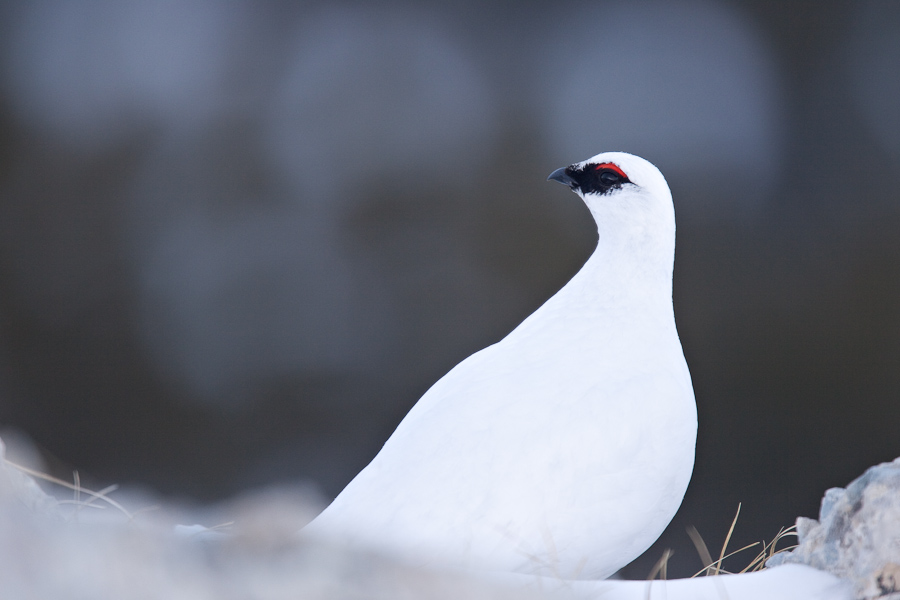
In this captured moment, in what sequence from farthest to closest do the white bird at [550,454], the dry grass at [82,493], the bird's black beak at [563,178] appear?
the bird's black beak at [563,178]
the white bird at [550,454]
the dry grass at [82,493]

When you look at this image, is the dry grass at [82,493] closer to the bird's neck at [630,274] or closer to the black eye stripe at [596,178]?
the bird's neck at [630,274]

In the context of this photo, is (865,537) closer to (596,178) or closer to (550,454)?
(550,454)

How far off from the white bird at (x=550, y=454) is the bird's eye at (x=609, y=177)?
1.4 inches

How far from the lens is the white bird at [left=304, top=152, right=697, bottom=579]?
1.35 m

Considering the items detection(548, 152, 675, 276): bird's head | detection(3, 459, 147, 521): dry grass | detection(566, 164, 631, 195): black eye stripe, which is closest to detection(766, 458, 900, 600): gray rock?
detection(548, 152, 675, 276): bird's head

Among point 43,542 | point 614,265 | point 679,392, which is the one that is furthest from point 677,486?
point 43,542

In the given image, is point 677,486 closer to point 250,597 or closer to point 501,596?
point 501,596

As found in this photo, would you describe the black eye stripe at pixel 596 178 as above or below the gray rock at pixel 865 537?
above

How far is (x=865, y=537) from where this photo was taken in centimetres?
118

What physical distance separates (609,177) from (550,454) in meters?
0.73

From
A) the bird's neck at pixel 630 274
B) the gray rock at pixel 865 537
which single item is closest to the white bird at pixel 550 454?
the bird's neck at pixel 630 274

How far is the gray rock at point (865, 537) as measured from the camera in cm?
113

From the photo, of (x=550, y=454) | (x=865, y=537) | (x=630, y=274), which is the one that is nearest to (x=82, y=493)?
(x=550, y=454)

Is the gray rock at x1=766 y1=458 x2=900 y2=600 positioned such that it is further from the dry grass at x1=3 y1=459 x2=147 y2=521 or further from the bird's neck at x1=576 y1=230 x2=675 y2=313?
the dry grass at x1=3 y1=459 x2=147 y2=521
